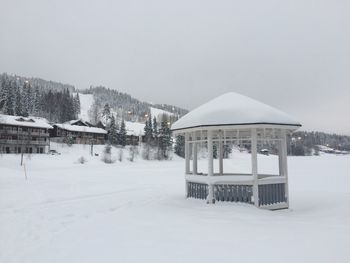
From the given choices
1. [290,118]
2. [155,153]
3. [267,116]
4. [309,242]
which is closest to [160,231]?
[309,242]

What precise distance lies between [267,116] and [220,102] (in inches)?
91.5

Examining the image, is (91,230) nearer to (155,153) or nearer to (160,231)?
(160,231)

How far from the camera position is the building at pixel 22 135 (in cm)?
6444

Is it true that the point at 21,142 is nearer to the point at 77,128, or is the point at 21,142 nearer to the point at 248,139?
the point at 77,128

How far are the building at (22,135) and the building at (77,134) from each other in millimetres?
8216

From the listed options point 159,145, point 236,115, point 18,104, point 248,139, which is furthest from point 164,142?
point 236,115

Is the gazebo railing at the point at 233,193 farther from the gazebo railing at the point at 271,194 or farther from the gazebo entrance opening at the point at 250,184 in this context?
the gazebo railing at the point at 271,194

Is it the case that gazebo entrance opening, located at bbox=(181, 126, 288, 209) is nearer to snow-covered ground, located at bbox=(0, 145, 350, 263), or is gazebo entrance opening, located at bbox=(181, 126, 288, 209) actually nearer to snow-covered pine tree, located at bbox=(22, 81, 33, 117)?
snow-covered ground, located at bbox=(0, 145, 350, 263)

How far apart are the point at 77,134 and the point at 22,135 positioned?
1911 cm

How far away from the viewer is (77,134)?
279 feet

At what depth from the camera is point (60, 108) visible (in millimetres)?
107500

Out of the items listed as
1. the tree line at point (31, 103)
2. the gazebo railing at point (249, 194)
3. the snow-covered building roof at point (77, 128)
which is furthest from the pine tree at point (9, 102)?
the gazebo railing at point (249, 194)

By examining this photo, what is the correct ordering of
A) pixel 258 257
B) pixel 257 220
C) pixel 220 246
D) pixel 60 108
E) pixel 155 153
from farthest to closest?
pixel 60 108 < pixel 155 153 < pixel 257 220 < pixel 220 246 < pixel 258 257

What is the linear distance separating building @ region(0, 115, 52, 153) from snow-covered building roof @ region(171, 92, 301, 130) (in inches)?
2263
